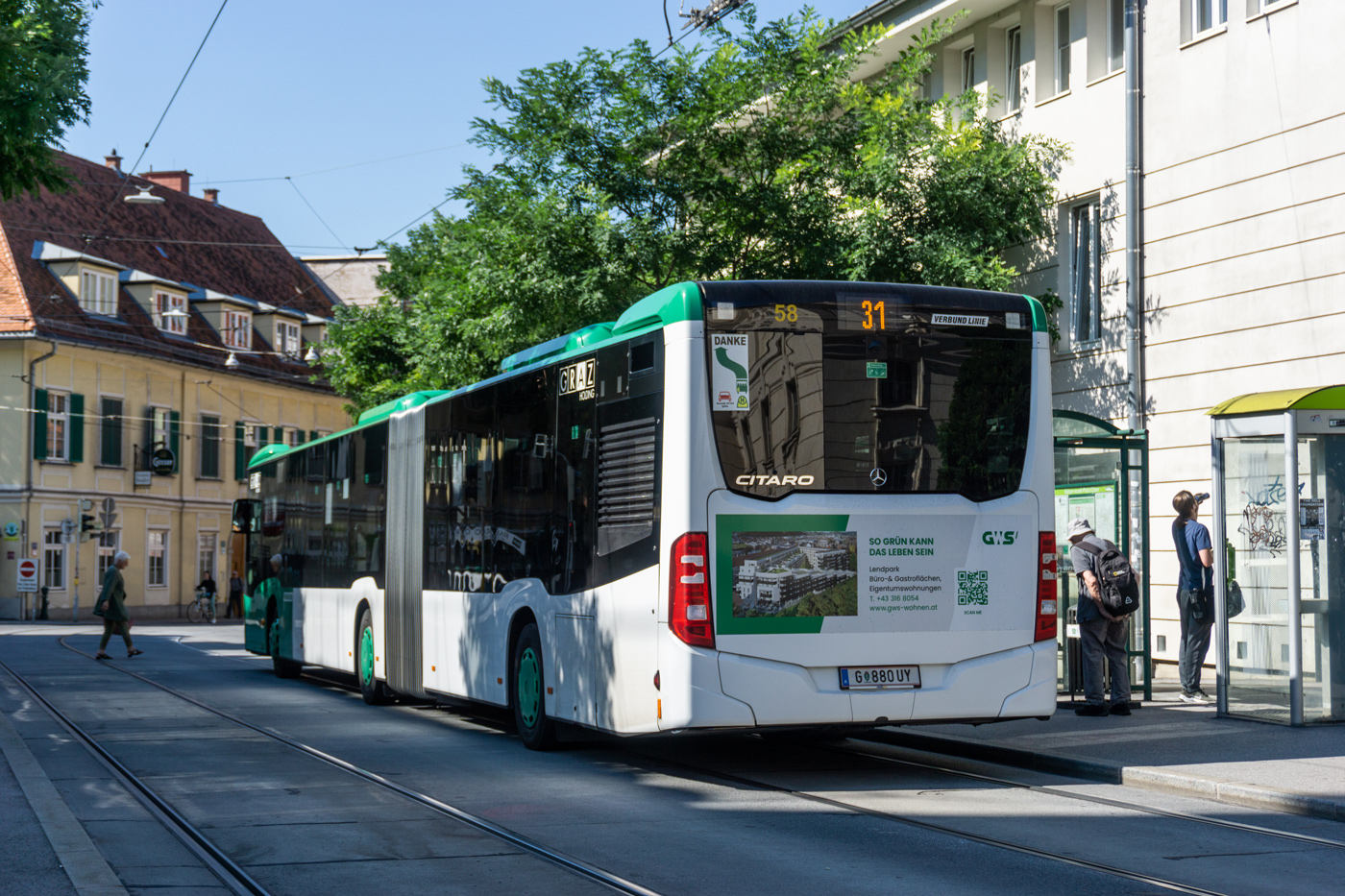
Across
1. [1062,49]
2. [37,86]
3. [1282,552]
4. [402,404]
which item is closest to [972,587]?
[1282,552]

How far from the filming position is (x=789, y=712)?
9.88 metres

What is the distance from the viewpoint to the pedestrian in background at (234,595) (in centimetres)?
5438

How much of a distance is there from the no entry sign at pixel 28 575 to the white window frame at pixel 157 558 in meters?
8.35

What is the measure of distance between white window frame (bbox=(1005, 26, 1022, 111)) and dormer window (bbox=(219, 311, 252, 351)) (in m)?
42.7

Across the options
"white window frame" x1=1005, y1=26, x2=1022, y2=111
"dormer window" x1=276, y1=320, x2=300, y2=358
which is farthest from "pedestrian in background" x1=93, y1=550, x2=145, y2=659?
"dormer window" x1=276, y1=320, x2=300, y2=358

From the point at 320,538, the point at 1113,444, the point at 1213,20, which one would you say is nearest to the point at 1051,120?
the point at 1213,20

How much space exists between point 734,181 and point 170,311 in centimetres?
3916

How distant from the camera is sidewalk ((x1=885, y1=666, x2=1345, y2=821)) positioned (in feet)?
31.0

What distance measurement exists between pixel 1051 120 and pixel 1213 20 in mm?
3054

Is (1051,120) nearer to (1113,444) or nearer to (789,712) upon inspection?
(1113,444)

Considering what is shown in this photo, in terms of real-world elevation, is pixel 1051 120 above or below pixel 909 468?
above

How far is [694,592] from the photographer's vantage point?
978 cm

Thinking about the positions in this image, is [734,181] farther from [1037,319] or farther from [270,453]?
[1037,319]

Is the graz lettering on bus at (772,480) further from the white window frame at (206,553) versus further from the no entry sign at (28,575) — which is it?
the white window frame at (206,553)
